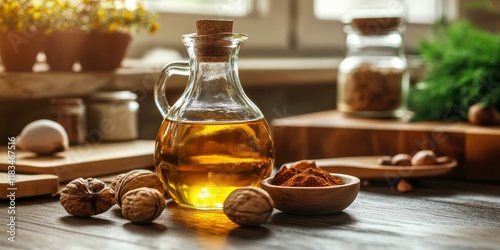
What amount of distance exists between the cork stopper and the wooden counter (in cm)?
44

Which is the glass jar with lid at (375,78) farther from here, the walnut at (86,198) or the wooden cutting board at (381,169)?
the walnut at (86,198)

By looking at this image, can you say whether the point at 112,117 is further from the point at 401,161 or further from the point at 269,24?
the point at 269,24

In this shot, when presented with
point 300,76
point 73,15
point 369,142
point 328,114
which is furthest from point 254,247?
point 300,76

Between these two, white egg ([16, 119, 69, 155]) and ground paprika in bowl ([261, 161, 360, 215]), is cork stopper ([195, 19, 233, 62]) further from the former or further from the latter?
white egg ([16, 119, 69, 155])

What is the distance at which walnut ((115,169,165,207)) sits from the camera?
2.68 feet

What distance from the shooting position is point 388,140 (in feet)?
3.90

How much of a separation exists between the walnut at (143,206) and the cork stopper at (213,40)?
16cm

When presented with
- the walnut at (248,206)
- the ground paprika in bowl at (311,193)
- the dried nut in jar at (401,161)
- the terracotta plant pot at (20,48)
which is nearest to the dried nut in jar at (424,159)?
the dried nut in jar at (401,161)

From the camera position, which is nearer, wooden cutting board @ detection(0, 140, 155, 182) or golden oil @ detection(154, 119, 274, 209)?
golden oil @ detection(154, 119, 274, 209)

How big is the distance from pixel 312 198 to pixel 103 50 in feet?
2.07

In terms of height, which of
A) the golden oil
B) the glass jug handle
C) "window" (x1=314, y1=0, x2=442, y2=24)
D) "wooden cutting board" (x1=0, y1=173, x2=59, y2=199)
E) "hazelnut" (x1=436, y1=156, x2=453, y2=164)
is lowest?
"hazelnut" (x1=436, y1=156, x2=453, y2=164)

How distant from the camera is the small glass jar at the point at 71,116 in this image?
3.98ft

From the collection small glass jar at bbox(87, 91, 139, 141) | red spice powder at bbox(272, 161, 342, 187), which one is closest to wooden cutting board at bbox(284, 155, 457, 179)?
red spice powder at bbox(272, 161, 342, 187)

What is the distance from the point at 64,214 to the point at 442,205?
0.41 meters
